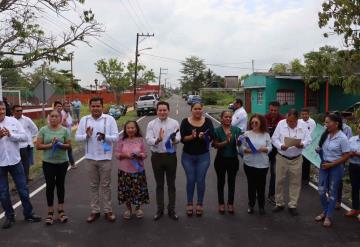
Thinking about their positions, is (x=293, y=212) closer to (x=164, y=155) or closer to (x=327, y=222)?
(x=327, y=222)

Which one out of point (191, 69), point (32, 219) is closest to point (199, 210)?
point (32, 219)

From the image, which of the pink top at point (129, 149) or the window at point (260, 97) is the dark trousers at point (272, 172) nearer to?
the pink top at point (129, 149)

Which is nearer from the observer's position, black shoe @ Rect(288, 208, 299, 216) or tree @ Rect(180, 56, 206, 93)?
black shoe @ Rect(288, 208, 299, 216)

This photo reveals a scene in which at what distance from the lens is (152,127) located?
22.9ft

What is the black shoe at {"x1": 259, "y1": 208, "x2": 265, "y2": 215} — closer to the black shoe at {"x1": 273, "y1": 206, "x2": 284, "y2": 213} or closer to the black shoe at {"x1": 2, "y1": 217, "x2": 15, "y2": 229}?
the black shoe at {"x1": 273, "y1": 206, "x2": 284, "y2": 213}

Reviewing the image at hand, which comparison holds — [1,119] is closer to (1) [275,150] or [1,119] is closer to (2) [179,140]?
(2) [179,140]

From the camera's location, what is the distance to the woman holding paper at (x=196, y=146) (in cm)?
691

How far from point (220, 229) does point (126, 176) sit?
63.1 inches

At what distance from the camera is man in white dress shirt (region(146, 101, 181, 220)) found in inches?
271

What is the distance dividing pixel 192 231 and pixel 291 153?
2.13 metres

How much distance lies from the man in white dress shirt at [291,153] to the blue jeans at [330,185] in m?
0.50

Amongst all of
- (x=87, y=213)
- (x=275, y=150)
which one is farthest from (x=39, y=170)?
(x=275, y=150)

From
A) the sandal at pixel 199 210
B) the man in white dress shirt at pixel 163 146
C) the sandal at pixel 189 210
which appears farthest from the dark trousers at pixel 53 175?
the sandal at pixel 199 210

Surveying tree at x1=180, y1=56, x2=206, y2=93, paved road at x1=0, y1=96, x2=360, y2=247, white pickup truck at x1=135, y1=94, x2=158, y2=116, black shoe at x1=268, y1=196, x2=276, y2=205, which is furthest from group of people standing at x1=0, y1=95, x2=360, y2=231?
tree at x1=180, y1=56, x2=206, y2=93
